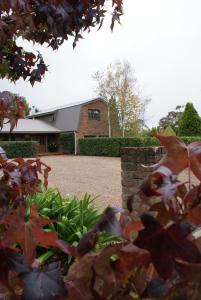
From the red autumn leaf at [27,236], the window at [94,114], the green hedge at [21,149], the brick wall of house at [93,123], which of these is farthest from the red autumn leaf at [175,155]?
the window at [94,114]

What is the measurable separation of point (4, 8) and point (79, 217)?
2957mm

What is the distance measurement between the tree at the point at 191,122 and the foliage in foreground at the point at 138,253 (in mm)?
24542

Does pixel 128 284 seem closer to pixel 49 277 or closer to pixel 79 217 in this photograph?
pixel 49 277

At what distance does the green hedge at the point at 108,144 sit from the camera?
80.9ft

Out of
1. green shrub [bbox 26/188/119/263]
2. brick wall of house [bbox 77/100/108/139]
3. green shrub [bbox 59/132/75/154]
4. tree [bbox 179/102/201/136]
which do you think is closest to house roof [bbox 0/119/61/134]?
green shrub [bbox 59/132/75/154]

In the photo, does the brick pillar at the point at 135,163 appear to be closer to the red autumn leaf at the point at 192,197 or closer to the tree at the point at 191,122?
the red autumn leaf at the point at 192,197

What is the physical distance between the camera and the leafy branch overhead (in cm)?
184

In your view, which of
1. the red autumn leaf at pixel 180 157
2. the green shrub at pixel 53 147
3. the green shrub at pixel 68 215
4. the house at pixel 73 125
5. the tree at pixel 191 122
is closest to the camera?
the red autumn leaf at pixel 180 157

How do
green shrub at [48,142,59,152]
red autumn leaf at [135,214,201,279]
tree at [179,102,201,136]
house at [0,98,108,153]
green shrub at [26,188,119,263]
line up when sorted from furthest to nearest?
green shrub at [48,142,59,152] < house at [0,98,108,153] < tree at [179,102,201,136] < green shrub at [26,188,119,263] < red autumn leaf at [135,214,201,279]

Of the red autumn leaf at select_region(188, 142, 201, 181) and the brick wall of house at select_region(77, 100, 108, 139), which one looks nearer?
the red autumn leaf at select_region(188, 142, 201, 181)

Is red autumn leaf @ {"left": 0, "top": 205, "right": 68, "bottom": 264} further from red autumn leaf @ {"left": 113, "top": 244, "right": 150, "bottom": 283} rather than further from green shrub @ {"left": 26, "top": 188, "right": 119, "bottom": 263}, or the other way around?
green shrub @ {"left": 26, "top": 188, "right": 119, "bottom": 263}

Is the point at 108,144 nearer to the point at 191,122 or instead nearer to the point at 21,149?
the point at 191,122

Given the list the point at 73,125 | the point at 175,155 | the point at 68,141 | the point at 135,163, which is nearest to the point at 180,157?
the point at 175,155

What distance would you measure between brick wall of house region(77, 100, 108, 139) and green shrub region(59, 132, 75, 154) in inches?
30.6
